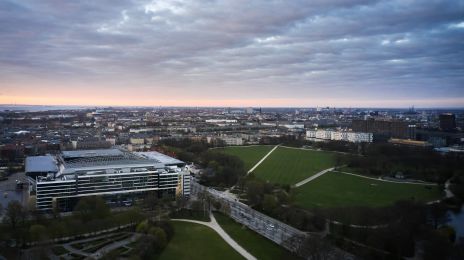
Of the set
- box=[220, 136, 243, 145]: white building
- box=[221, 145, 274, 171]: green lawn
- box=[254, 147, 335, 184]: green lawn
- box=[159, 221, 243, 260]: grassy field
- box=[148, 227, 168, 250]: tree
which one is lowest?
box=[159, 221, 243, 260]: grassy field

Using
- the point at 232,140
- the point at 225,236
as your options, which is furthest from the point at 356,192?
the point at 232,140

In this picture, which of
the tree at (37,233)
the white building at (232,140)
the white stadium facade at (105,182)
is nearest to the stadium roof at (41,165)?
the white stadium facade at (105,182)

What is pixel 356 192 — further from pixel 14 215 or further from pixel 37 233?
pixel 14 215

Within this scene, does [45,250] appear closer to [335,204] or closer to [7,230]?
[7,230]

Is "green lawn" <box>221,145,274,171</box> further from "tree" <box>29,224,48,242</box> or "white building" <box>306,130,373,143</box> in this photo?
"tree" <box>29,224,48,242</box>

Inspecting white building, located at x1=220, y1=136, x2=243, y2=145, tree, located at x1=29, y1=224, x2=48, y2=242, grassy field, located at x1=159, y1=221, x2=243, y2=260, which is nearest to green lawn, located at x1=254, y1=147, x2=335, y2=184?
white building, located at x1=220, y1=136, x2=243, y2=145

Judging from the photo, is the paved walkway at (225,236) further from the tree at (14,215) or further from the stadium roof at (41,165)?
the stadium roof at (41,165)
